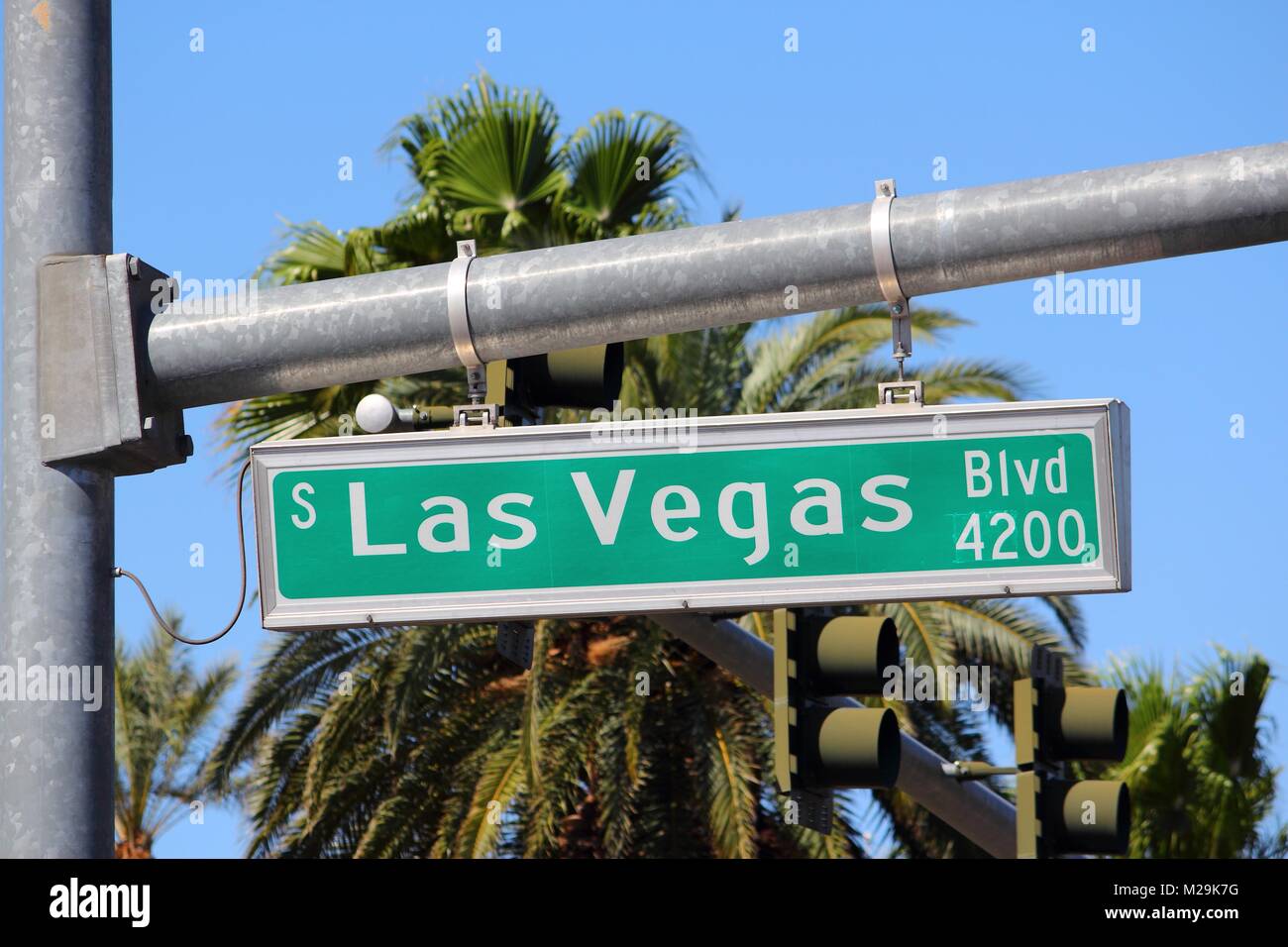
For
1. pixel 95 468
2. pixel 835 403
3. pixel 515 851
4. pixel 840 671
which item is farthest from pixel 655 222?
pixel 95 468

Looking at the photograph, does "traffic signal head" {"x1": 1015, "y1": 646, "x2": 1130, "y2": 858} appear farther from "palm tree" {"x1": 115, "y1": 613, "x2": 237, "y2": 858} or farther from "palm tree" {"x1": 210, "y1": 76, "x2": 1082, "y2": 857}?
"palm tree" {"x1": 115, "y1": 613, "x2": 237, "y2": 858}

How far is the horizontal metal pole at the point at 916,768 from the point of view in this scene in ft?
20.0

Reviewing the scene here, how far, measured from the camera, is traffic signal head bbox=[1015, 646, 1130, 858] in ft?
25.2

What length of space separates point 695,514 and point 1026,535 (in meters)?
0.82

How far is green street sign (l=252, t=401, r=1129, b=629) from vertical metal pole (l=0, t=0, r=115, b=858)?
0.47 metres

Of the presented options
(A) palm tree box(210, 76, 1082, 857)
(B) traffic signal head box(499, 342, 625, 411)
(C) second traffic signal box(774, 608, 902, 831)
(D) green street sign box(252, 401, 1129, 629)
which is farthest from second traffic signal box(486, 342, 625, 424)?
(A) palm tree box(210, 76, 1082, 857)

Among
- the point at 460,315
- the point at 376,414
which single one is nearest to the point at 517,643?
the point at 376,414

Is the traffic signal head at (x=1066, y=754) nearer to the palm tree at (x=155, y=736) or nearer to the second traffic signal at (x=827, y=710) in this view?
the second traffic signal at (x=827, y=710)

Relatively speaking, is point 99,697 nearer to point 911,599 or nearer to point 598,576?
point 598,576

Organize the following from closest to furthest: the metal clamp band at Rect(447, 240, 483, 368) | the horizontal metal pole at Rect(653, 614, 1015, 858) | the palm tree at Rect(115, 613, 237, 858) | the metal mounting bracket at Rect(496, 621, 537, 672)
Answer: the metal clamp band at Rect(447, 240, 483, 368) → the metal mounting bracket at Rect(496, 621, 537, 672) → the horizontal metal pole at Rect(653, 614, 1015, 858) → the palm tree at Rect(115, 613, 237, 858)

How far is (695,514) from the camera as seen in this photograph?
4.59 meters

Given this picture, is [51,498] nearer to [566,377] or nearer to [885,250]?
[566,377]

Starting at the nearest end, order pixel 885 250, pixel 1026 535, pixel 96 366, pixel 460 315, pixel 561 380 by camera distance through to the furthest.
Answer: pixel 885 250, pixel 1026 535, pixel 460 315, pixel 96 366, pixel 561 380
